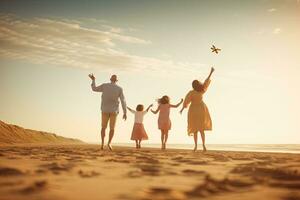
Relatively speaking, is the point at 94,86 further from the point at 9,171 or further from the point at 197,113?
the point at 9,171

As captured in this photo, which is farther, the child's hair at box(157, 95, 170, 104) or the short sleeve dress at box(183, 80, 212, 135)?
the child's hair at box(157, 95, 170, 104)

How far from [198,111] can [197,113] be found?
2.8 inches

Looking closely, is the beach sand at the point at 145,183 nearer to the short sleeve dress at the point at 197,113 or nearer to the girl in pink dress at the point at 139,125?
the short sleeve dress at the point at 197,113

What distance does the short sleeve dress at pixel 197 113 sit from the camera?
10633 millimetres

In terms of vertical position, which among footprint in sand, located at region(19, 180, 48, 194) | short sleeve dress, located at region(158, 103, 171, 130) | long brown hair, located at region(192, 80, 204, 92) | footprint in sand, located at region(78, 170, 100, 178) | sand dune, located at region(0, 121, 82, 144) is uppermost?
long brown hair, located at region(192, 80, 204, 92)

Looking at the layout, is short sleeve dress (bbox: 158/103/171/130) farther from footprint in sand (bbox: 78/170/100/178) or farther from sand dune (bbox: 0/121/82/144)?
sand dune (bbox: 0/121/82/144)

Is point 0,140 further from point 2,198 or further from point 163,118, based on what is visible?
point 2,198

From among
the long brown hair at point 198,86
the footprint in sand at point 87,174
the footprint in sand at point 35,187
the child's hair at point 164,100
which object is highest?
the long brown hair at point 198,86

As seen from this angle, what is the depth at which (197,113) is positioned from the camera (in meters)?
10.7

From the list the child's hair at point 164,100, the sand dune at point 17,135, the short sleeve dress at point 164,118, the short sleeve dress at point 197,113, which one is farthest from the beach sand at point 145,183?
the sand dune at point 17,135

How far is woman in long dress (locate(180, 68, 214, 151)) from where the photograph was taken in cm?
1063

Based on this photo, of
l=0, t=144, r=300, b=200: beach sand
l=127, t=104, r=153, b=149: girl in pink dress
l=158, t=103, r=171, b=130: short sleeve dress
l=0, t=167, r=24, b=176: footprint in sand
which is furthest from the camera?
l=127, t=104, r=153, b=149: girl in pink dress

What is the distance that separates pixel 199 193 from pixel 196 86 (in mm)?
Result: 8088

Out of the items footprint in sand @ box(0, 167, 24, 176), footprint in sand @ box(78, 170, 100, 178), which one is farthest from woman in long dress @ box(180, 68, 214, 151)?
footprint in sand @ box(0, 167, 24, 176)
